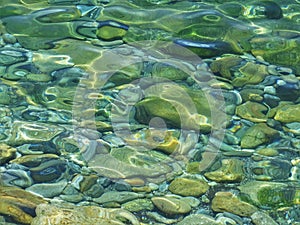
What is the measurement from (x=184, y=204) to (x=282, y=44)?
8.52 feet

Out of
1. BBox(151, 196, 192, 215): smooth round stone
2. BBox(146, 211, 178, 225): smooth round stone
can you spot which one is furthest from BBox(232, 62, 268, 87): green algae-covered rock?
BBox(146, 211, 178, 225): smooth round stone

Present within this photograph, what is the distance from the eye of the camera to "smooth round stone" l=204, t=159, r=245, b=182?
451cm

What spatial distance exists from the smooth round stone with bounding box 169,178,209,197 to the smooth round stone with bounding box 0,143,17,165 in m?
1.27

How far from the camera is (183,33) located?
6234mm

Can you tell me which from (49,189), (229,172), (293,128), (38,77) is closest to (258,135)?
(293,128)

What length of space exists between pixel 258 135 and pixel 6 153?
205cm

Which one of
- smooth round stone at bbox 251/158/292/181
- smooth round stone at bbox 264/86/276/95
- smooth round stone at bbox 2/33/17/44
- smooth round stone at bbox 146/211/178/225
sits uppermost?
smooth round stone at bbox 264/86/276/95

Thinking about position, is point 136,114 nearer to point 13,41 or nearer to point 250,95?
point 250,95

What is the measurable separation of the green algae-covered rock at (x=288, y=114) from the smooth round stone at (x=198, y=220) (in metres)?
1.39

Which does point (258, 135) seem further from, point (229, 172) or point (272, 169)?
point (229, 172)

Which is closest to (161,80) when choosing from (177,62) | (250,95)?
(177,62)

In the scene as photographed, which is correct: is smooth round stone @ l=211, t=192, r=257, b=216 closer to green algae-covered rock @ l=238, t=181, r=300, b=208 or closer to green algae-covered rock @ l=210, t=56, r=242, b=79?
green algae-covered rock @ l=238, t=181, r=300, b=208

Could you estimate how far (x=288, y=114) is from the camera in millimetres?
5141

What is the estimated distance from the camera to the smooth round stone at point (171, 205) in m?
4.18
